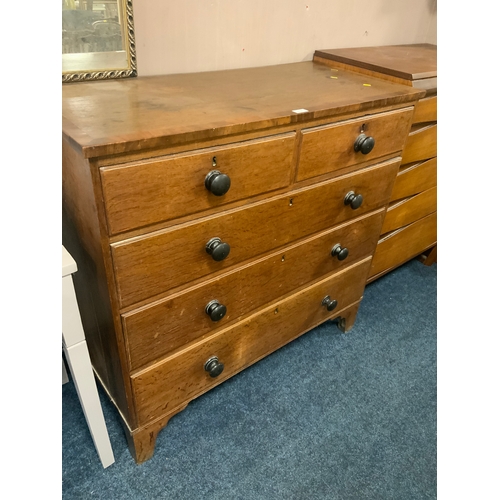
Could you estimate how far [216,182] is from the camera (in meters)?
0.76

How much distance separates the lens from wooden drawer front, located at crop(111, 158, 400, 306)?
780mm

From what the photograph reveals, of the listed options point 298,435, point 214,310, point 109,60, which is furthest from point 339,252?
point 109,60

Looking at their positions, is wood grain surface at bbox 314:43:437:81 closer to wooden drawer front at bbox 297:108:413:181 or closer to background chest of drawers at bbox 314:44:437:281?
background chest of drawers at bbox 314:44:437:281

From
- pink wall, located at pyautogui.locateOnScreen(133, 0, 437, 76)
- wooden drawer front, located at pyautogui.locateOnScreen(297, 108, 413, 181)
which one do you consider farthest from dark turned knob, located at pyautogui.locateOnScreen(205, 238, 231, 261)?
pink wall, located at pyautogui.locateOnScreen(133, 0, 437, 76)

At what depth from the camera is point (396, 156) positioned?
117 cm

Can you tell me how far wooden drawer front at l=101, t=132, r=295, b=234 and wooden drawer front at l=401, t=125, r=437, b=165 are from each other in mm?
600

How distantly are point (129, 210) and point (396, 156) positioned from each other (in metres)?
0.80

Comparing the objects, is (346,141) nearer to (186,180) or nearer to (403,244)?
(186,180)

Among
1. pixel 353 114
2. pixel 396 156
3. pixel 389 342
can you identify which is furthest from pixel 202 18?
pixel 389 342

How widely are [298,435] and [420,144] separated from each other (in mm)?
986

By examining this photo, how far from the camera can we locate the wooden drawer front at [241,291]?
0.88m

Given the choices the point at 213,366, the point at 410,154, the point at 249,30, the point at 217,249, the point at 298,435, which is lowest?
the point at 298,435

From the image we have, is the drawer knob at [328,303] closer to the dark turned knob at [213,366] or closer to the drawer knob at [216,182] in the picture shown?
the dark turned knob at [213,366]

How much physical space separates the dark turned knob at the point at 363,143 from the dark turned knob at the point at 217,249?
423 millimetres
